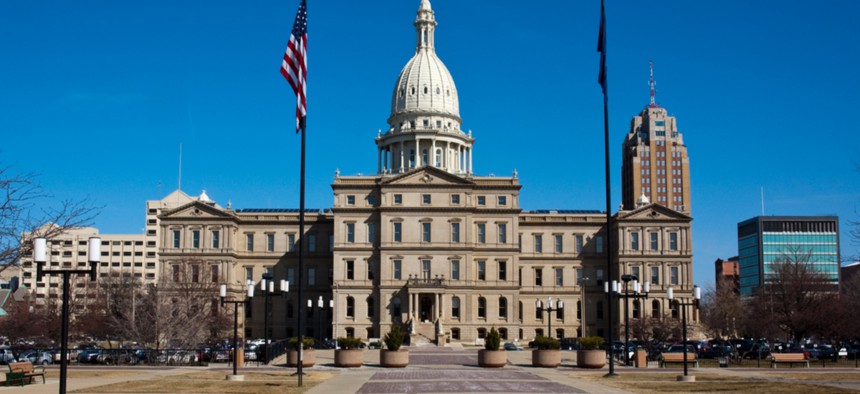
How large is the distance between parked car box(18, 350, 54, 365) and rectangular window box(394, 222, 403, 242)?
48609 millimetres

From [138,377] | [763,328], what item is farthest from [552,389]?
[763,328]

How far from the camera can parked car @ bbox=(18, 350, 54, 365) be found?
198 ft

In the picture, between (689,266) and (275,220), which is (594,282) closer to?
(689,266)

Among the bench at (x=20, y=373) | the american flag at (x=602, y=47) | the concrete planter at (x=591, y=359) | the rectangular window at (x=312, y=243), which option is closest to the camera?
the bench at (x=20, y=373)

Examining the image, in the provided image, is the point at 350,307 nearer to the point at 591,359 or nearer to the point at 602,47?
the point at 591,359

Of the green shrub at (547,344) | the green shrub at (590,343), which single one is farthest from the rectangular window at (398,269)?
the green shrub at (590,343)

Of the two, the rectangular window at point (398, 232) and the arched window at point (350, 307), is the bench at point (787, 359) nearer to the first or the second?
the rectangular window at point (398, 232)

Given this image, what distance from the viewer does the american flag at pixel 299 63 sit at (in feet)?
126

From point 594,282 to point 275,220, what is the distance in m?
39.1

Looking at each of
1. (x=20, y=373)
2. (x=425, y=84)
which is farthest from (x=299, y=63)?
(x=425, y=84)

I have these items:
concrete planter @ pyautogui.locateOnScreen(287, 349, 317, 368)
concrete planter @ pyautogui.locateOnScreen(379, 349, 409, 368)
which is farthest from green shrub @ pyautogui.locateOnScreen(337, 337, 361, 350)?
concrete planter @ pyautogui.locateOnScreen(379, 349, 409, 368)

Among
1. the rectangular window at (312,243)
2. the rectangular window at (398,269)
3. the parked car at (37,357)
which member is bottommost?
the parked car at (37,357)

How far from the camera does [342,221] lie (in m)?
107

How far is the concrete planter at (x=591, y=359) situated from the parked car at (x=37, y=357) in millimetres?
32324
